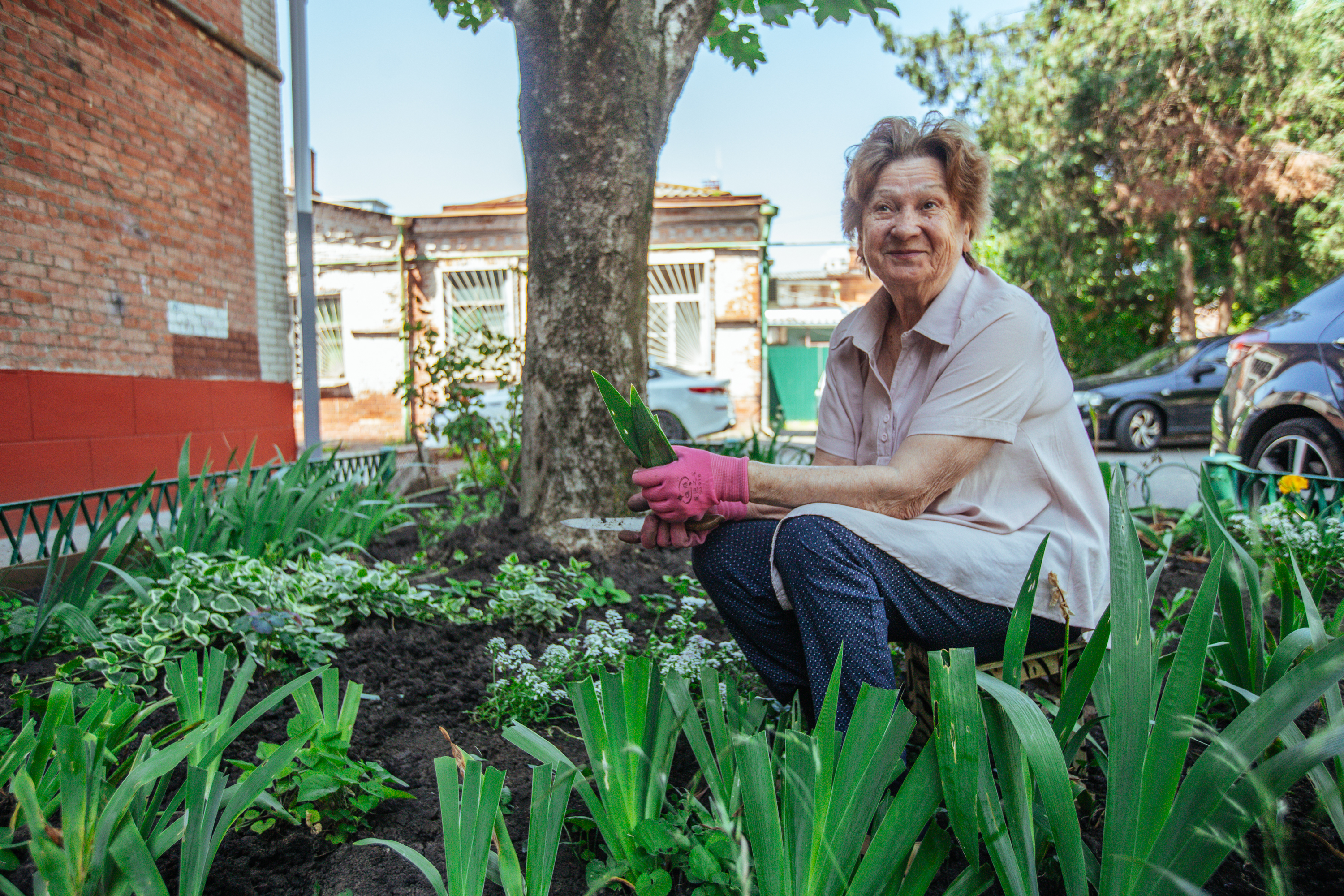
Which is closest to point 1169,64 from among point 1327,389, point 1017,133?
point 1017,133

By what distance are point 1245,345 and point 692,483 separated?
4370 millimetres

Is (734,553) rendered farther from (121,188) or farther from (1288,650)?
(121,188)

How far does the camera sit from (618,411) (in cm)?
140

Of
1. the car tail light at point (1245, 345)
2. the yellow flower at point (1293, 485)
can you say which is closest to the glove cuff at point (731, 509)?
the yellow flower at point (1293, 485)

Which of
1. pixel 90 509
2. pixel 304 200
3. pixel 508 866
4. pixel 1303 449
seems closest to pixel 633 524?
pixel 508 866

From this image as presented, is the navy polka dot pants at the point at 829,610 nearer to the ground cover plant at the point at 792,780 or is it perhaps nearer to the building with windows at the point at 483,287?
the ground cover plant at the point at 792,780

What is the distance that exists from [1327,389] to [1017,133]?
12745mm

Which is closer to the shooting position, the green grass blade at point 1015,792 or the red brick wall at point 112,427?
the green grass blade at point 1015,792

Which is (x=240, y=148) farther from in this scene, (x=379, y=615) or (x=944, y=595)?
(x=944, y=595)

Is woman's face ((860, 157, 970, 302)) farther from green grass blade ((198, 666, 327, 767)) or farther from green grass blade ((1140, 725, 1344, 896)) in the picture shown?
green grass blade ((198, 666, 327, 767))

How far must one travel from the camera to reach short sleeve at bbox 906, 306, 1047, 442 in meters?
1.45

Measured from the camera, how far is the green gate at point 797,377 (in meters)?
17.6

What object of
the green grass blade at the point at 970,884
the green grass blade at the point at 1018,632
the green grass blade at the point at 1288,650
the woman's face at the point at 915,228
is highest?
the woman's face at the point at 915,228

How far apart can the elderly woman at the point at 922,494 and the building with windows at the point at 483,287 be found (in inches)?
476
